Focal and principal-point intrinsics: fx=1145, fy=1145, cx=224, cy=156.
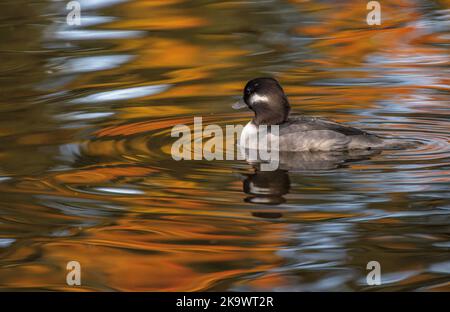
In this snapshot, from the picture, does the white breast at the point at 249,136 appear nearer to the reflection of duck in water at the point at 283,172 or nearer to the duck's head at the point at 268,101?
the duck's head at the point at 268,101

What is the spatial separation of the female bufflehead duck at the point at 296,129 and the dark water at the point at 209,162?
259mm

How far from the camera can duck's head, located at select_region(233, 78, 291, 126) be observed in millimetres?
10414

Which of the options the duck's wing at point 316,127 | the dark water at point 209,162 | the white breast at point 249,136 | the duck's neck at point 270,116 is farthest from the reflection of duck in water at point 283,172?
the duck's neck at point 270,116

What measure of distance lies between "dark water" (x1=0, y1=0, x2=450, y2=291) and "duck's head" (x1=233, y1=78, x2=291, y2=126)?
0.77 metres

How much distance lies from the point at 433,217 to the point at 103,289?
7.86 feet

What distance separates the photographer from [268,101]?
10438 mm

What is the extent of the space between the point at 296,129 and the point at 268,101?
1.55 feet

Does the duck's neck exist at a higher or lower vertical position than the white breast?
higher

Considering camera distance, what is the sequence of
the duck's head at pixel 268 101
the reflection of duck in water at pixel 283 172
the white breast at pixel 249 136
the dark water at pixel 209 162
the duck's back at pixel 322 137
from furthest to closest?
the duck's head at pixel 268 101, the white breast at pixel 249 136, the duck's back at pixel 322 137, the reflection of duck in water at pixel 283 172, the dark water at pixel 209 162

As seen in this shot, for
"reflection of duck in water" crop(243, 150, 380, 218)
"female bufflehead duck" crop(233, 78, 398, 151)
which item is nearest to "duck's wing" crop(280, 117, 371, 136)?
"female bufflehead duck" crop(233, 78, 398, 151)

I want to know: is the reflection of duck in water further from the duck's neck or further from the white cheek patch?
the white cheek patch

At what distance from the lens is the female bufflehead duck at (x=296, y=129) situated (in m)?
9.97
